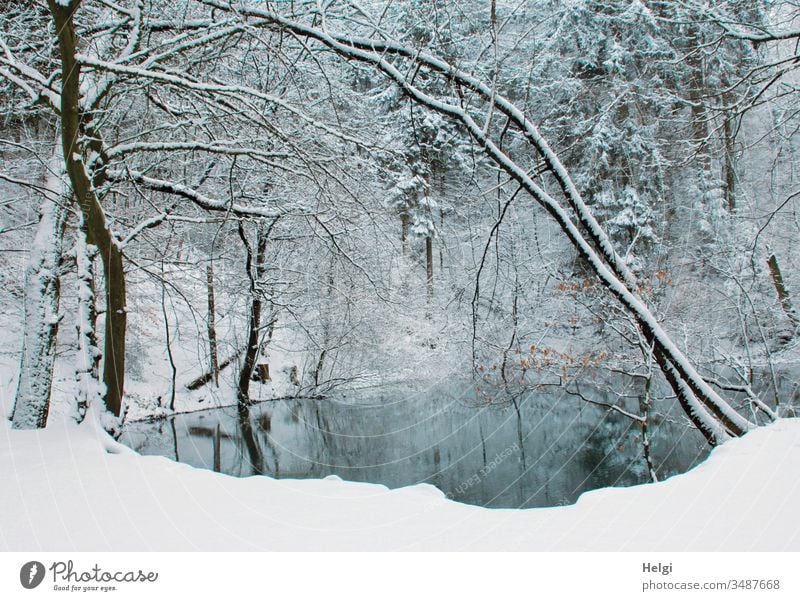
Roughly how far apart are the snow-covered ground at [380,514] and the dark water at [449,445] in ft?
18.0

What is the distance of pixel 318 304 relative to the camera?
10625 millimetres

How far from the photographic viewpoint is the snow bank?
1416mm

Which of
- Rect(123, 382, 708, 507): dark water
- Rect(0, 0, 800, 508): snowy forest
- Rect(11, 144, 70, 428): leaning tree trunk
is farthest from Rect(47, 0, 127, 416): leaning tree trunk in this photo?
Rect(123, 382, 708, 507): dark water

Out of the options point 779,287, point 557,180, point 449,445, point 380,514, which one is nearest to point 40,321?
point 380,514

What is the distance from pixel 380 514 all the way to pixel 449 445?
7778mm

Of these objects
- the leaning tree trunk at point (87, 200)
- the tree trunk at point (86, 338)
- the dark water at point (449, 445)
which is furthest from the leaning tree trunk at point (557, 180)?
the dark water at point (449, 445)

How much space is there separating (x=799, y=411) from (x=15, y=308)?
13.5 meters

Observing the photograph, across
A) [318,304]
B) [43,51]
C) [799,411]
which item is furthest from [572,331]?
[43,51]

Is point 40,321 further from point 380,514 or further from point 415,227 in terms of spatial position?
point 415,227

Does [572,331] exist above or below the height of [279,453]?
above

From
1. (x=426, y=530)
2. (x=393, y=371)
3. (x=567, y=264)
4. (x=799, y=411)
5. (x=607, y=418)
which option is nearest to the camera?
(x=426, y=530)

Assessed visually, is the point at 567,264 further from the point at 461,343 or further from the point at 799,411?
the point at 799,411

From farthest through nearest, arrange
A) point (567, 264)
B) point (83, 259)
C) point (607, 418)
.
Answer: point (607, 418), point (567, 264), point (83, 259)
